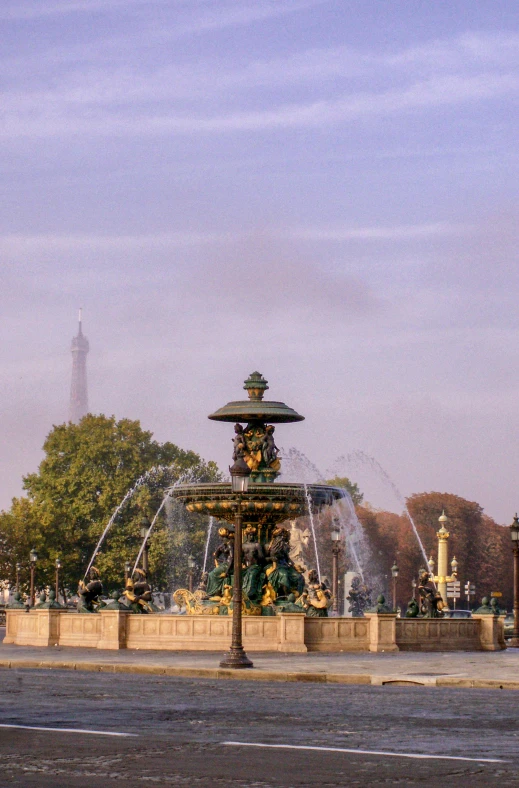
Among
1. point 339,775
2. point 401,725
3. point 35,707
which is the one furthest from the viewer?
point 35,707

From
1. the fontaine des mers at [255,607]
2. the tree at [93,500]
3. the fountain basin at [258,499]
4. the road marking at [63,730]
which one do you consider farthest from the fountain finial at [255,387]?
the tree at [93,500]

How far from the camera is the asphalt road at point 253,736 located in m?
11.0

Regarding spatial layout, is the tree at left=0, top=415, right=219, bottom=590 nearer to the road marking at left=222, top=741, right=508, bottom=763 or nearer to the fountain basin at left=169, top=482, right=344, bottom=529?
the fountain basin at left=169, top=482, right=344, bottom=529

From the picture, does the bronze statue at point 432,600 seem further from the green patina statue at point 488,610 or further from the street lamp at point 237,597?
the street lamp at point 237,597

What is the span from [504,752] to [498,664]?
15.5 meters

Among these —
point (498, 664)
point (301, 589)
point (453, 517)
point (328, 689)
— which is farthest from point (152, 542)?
point (328, 689)

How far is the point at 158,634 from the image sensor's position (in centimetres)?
3369

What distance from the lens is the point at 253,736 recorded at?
13984 mm

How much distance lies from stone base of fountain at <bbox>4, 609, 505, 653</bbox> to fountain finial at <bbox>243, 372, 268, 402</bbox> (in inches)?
325

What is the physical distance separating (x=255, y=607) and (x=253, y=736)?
73.8 feet

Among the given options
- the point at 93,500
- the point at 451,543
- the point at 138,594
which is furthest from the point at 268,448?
the point at 451,543

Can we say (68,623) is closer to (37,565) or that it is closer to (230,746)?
(230,746)

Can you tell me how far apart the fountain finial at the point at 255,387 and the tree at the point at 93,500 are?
44054 mm

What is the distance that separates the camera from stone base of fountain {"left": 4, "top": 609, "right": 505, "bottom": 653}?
105 ft
